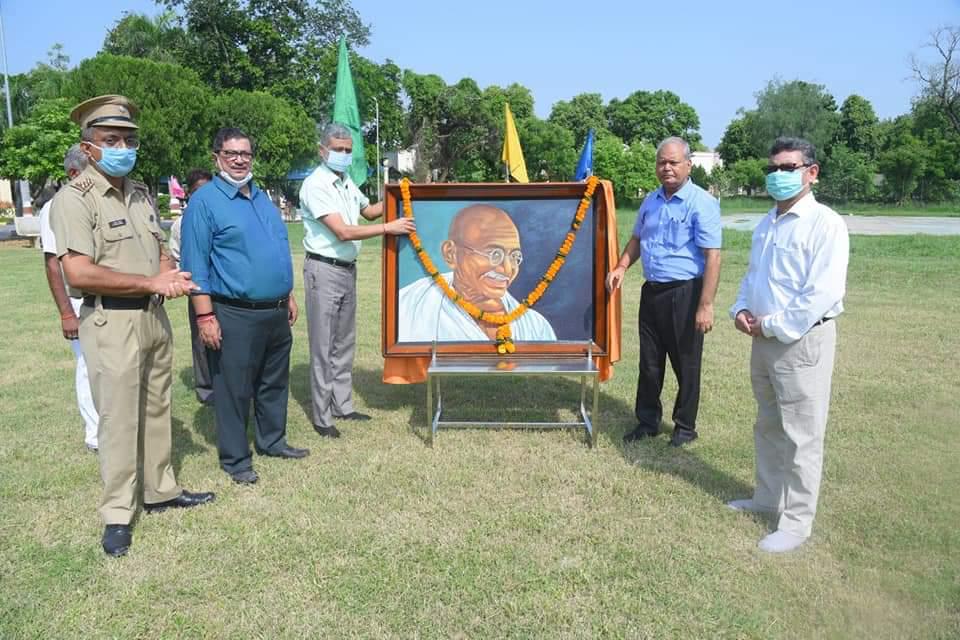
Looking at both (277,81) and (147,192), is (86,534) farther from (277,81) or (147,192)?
(277,81)

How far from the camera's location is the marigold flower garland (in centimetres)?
527

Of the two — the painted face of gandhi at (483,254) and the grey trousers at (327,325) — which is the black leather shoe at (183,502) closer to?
the grey trousers at (327,325)

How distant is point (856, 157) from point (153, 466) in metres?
65.8

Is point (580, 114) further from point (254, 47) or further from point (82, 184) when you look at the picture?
point (82, 184)

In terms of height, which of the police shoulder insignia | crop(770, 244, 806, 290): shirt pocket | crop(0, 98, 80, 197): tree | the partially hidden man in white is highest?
crop(0, 98, 80, 197): tree

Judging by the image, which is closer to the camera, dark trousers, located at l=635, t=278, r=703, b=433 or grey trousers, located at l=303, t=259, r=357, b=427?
dark trousers, located at l=635, t=278, r=703, b=433

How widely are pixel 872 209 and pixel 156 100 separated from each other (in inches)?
1914

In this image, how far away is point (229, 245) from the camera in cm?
432

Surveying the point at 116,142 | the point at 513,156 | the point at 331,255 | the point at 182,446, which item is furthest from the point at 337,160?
the point at 182,446

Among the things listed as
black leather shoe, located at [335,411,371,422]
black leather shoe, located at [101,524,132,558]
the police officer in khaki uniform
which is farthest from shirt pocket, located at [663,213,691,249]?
black leather shoe, located at [101,524,132,558]

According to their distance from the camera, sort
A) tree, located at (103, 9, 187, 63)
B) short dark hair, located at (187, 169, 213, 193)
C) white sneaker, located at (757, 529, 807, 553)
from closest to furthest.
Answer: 1. white sneaker, located at (757, 529, 807, 553)
2. short dark hair, located at (187, 169, 213, 193)
3. tree, located at (103, 9, 187, 63)

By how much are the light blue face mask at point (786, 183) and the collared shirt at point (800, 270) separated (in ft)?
0.22

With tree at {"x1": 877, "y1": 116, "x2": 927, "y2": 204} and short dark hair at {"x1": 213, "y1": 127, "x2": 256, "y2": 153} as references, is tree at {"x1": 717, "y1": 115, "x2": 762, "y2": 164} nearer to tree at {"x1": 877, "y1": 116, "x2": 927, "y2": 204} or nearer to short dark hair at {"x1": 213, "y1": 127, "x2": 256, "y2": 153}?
tree at {"x1": 877, "y1": 116, "x2": 927, "y2": 204}

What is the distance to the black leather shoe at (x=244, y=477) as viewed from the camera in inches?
181
